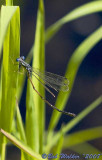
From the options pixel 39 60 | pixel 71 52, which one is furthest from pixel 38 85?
pixel 71 52

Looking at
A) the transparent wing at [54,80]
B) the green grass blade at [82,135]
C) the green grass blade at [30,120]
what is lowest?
the green grass blade at [82,135]

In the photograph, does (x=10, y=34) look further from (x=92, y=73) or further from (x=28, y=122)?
(x=92, y=73)

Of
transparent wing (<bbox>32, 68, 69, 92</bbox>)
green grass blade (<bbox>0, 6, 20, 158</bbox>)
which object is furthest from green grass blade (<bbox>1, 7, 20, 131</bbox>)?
transparent wing (<bbox>32, 68, 69, 92</bbox>)

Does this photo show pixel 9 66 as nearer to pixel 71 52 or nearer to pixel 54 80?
pixel 54 80

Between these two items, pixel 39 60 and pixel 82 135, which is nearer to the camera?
pixel 39 60

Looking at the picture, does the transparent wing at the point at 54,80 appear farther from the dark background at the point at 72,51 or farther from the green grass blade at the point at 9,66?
the dark background at the point at 72,51

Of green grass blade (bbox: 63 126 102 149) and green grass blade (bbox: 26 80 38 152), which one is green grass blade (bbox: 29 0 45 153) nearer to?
green grass blade (bbox: 26 80 38 152)

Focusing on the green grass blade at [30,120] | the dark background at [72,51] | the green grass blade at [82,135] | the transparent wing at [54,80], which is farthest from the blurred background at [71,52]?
the green grass blade at [30,120]

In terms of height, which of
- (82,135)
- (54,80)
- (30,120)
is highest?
(54,80)
